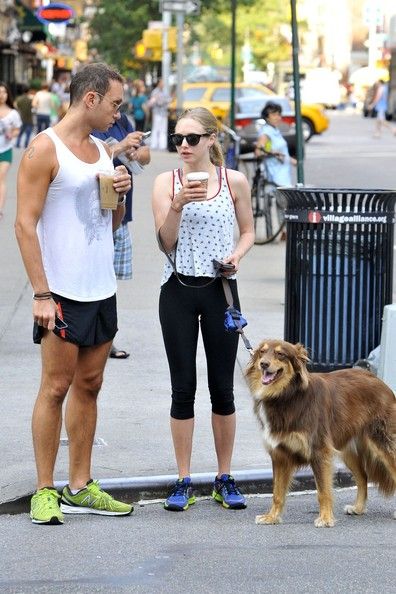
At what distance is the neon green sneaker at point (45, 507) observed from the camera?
629cm

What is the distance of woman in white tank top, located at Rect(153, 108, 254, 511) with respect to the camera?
6398 millimetres

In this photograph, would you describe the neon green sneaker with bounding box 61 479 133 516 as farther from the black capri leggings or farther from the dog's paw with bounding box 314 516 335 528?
the dog's paw with bounding box 314 516 335 528

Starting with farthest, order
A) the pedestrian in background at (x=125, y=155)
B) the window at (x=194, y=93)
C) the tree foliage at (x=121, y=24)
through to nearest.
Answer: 1. the tree foliage at (x=121, y=24)
2. the window at (x=194, y=93)
3. the pedestrian in background at (x=125, y=155)

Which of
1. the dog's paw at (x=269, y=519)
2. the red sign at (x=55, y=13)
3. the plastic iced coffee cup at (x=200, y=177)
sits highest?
the red sign at (x=55, y=13)

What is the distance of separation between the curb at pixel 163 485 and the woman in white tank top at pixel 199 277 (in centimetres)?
19

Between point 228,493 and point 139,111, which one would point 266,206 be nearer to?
point 228,493

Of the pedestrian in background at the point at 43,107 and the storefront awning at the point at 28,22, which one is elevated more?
the storefront awning at the point at 28,22

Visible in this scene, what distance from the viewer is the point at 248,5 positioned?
49.0 metres

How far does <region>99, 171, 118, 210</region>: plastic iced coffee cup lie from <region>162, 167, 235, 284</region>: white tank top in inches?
15.7

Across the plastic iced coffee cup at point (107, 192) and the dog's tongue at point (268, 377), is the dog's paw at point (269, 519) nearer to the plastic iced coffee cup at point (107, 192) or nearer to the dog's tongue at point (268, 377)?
the dog's tongue at point (268, 377)

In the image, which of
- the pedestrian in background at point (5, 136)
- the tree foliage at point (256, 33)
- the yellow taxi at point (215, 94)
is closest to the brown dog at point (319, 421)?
the pedestrian in background at point (5, 136)

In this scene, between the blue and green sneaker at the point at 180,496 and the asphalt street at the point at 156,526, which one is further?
the blue and green sneaker at the point at 180,496

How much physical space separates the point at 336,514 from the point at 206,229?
145 cm

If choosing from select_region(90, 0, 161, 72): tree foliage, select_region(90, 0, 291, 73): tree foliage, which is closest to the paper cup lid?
select_region(90, 0, 291, 73): tree foliage
